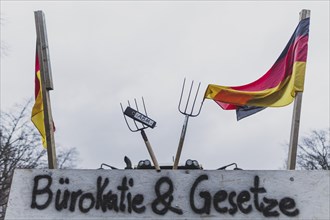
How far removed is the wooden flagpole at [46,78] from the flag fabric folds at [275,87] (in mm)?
2034

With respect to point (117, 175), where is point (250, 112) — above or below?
above

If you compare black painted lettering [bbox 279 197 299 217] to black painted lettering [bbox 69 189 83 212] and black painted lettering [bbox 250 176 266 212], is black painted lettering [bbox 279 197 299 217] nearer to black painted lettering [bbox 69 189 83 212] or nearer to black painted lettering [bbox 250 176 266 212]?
black painted lettering [bbox 250 176 266 212]

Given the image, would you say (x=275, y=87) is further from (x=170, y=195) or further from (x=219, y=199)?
(x=170, y=195)

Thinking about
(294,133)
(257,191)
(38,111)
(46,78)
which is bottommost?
(257,191)

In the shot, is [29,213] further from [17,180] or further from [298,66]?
[298,66]

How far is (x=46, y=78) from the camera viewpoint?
255 inches

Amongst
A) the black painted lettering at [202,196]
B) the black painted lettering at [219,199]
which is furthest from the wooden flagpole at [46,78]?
the black painted lettering at [219,199]

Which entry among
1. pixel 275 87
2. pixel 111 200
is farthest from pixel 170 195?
pixel 275 87

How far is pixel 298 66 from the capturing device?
6230mm

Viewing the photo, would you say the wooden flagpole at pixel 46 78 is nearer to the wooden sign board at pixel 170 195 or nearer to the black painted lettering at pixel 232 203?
the wooden sign board at pixel 170 195

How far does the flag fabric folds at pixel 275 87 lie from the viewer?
6.22 m

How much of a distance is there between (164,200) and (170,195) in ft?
0.26

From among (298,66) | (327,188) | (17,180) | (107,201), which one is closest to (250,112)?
(298,66)

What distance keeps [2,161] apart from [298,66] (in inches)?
1033
